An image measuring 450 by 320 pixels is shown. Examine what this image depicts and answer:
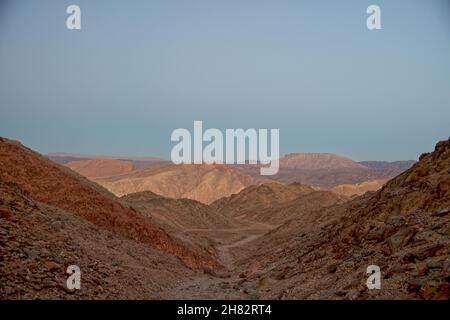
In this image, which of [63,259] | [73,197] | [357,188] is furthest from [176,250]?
[357,188]

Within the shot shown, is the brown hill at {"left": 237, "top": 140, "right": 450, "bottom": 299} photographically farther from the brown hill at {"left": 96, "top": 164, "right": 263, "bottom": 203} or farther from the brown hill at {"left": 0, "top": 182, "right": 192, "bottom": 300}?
the brown hill at {"left": 96, "top": 164, "right": 263, "bottom": 203}

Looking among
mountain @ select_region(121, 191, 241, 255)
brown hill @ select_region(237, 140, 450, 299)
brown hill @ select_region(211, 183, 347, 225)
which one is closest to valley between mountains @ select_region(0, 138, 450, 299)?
brown hill @ select_region(237, 140, 450, 299)

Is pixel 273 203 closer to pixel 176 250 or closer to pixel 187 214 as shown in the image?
pixel 187 214

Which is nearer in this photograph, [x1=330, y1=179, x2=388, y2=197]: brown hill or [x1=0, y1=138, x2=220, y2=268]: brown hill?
[x1=0, y1=138, x2=220, y2=268]: brown hill

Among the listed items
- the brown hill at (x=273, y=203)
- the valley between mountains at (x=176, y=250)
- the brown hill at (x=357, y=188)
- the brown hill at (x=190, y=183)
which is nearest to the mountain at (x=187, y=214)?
the brown hill at (x=273, y=203)
